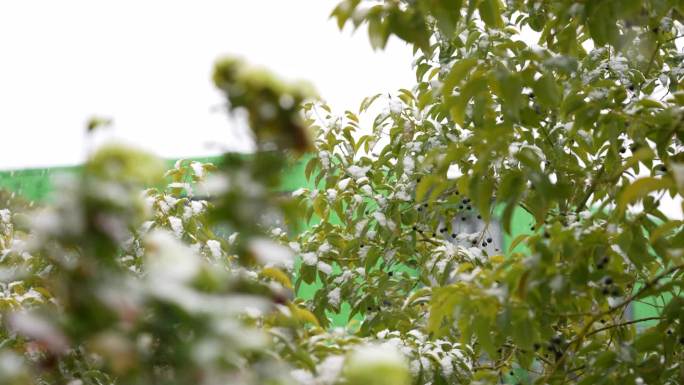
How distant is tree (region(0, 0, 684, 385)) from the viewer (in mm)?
785

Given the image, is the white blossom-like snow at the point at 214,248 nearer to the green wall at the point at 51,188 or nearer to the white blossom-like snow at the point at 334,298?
the white blossom-like snow at the point at 334,298

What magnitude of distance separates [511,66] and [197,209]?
1.02 meters

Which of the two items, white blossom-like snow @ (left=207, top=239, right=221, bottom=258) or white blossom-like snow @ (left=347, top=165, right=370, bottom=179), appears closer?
white blossom-like snow @ (left=207, top=239, right=221, bottom=258)

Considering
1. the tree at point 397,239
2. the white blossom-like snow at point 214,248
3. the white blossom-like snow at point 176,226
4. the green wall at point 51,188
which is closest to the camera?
the tree at point 397,239

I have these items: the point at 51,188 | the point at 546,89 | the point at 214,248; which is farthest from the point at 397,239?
the point at 51,188

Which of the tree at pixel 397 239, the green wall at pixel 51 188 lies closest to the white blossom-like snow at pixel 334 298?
the tree at pixel 397 239

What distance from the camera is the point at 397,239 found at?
8.62ft

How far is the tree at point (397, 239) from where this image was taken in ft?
2.57

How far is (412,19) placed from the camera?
1.43 meters

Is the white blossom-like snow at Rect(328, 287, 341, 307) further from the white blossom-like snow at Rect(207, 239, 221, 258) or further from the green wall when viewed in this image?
the green wall

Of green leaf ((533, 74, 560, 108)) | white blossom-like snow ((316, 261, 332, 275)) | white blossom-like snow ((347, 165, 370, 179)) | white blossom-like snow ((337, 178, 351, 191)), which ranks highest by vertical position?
white blossom-like snow ((347, 165, 370, 179))

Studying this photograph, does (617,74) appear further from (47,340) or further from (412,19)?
(47,340)

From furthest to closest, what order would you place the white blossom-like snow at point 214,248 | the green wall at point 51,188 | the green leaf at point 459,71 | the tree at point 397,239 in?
the green wall at point 51,188 < the white blossom-like snow at point 214,248 < the green leaf at point 459,71 < the tree at point 397,239

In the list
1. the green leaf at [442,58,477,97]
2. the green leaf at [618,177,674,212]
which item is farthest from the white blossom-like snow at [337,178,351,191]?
the green leaf at [618,177,674,212]
